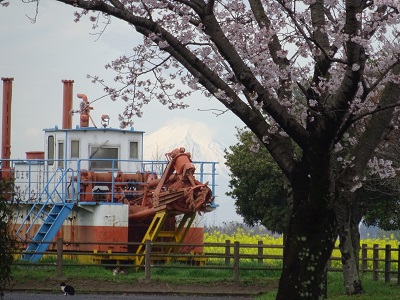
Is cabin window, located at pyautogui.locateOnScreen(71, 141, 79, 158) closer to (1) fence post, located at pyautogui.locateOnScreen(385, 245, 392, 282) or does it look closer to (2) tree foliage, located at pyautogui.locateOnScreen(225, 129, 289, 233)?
(2) tree foliage, located at pyautogui.locateOnScreen(225, 129, 289, 233)

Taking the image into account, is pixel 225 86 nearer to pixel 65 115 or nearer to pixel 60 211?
pixel 60 211

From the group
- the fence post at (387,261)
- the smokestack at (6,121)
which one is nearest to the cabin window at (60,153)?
the smokestack at (6,121)

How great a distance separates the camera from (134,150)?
30828 mm

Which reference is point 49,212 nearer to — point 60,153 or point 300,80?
point 60,153

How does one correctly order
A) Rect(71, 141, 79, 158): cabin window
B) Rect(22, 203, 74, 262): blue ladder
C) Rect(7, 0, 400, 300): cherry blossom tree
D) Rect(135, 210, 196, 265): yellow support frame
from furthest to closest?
1. Rect(71, 141, 79, 158): cabin window
2. Rect(22, 203, 74, 262): blue ladder
3. Rect(135, 210, 196, 265): yellow support frame
4. Rect(7, 0, 400, 300): cherry blossom tree

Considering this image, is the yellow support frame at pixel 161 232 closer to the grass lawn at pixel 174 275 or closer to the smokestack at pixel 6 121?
the grass lawn at pixel 174 275

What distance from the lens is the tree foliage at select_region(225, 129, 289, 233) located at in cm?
3622

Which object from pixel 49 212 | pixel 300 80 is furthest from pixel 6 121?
pixel 300 80

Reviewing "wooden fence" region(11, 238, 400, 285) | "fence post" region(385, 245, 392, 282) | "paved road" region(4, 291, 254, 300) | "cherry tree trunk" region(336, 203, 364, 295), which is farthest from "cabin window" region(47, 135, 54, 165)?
"cherry tree trunk" region(336, 203, 364, 295)

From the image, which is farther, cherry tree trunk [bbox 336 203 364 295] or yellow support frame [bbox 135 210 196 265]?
yellow support frame [bbox 135 210 196 265]

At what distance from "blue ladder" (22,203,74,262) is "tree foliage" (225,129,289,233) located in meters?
9.30

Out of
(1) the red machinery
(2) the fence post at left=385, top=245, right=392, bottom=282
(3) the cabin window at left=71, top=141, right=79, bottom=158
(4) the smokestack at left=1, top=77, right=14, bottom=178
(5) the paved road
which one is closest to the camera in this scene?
(5) the paved road

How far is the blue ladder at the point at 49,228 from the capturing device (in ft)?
92.5

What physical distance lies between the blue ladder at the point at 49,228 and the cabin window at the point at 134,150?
3.12m
